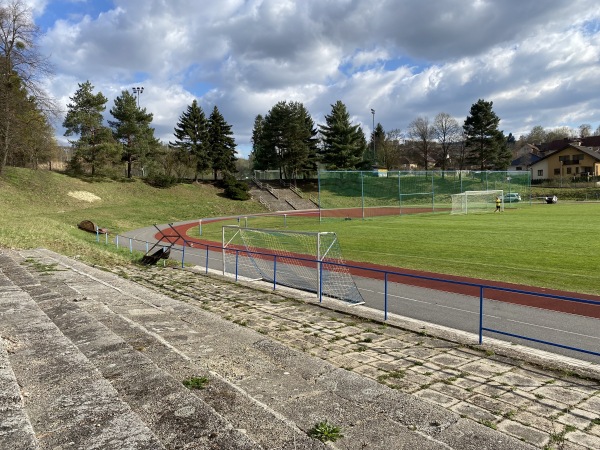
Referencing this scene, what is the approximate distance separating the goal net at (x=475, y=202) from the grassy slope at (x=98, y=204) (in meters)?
24.1

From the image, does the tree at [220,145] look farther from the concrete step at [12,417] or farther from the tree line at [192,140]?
the concrete step at [12,417]

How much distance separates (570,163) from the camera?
279ft

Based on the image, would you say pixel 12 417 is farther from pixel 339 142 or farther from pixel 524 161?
pixel 524 161

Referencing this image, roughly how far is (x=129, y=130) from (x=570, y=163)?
8108 cm

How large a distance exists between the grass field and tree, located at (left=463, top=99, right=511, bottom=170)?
48615 millimetres

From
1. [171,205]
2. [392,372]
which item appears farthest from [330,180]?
[392,372]

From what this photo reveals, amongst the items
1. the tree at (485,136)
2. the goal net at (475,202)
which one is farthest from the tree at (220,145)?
the tree at (485,136)

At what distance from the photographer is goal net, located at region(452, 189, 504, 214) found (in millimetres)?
45250

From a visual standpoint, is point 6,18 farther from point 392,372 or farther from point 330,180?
point 392,372

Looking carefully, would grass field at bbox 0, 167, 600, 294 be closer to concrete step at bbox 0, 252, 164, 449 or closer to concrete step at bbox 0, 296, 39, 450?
concrete step at bbox 0, 252, 164, 449

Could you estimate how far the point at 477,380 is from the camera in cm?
568

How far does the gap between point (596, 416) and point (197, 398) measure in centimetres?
427

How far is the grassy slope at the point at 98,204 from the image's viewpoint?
3350 centimetres

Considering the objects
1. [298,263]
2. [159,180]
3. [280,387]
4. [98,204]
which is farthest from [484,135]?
[280,387]
